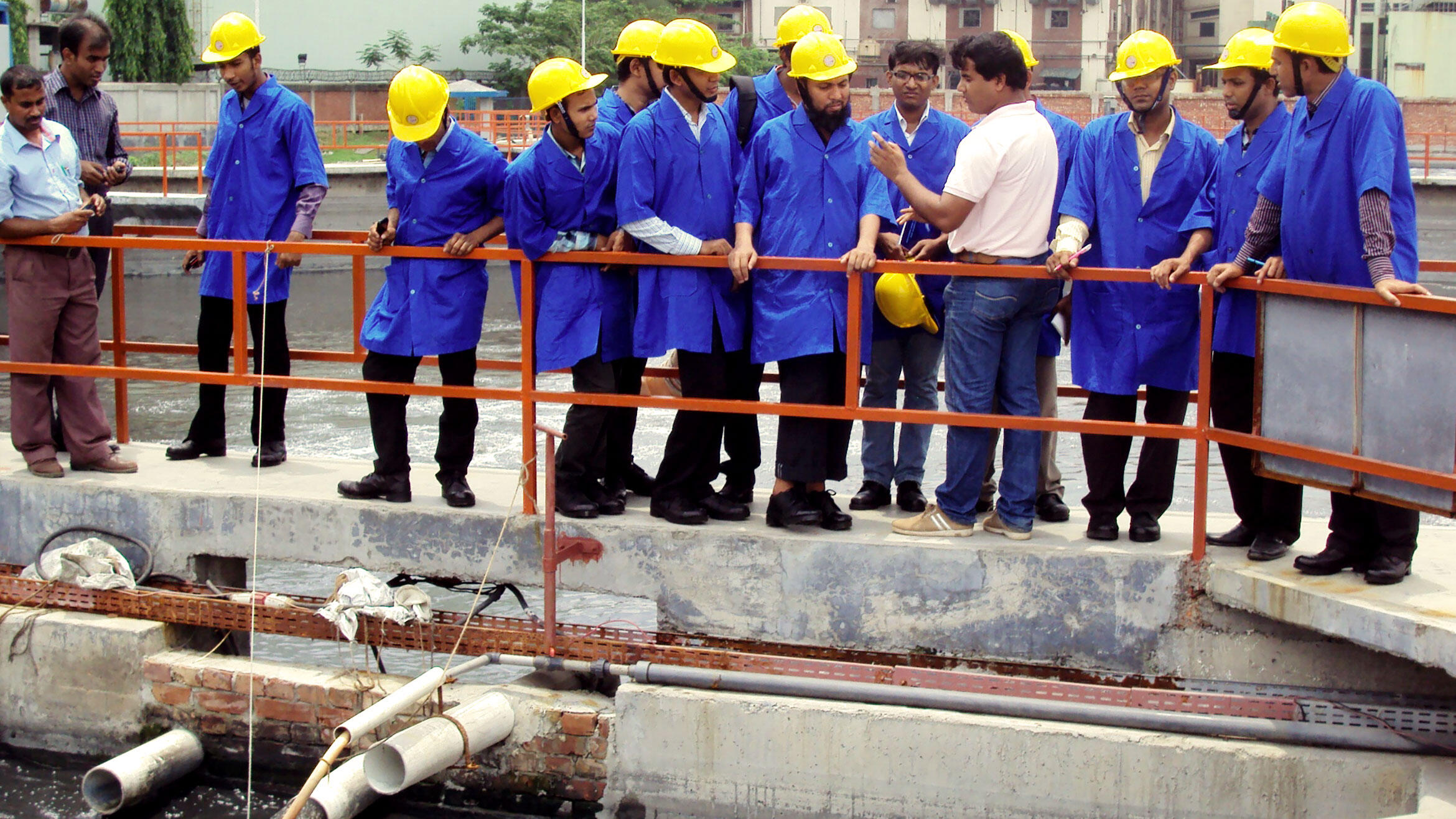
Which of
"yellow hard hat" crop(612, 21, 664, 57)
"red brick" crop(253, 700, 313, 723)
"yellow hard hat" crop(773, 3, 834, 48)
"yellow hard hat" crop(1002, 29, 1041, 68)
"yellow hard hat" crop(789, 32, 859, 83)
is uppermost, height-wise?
"yellow hard hat" crop(773, 3, 834, 48)

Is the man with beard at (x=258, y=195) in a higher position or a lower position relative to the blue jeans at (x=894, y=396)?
higher

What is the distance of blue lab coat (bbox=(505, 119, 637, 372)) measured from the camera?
5.46 meters

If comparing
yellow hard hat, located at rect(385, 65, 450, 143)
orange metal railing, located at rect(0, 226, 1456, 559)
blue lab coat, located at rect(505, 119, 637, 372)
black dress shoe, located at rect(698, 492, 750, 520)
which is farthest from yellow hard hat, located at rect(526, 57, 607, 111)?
black dress shoe, located at rect(698, 492, 750, 520)

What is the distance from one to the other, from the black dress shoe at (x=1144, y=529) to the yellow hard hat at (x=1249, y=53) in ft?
5.46

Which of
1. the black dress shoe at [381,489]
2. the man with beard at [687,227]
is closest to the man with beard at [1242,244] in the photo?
the man with beard at [687,227]

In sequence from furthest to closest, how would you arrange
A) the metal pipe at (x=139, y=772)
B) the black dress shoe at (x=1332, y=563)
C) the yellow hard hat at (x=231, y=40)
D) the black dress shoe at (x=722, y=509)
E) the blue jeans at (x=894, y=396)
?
the yellow hard hat at (x=231, y=40) → the blue jeans at (x=894, y=396) → the black dress shoe at (x=722, y=509) → the metal pipe at (x=139, y=772) → the black dress shoe at (x=1332, y=563)

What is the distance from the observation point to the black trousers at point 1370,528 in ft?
15.4

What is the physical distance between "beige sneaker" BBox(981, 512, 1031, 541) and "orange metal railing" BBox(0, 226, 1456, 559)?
17.4 inches

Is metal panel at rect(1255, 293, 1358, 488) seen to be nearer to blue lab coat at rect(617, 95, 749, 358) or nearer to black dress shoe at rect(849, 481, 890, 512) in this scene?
black dress shoe at rect(849, 481, 890, 512)

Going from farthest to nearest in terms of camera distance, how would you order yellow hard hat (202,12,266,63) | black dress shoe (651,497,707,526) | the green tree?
the green tree < yellow hard hat (202,12,266,63) < black dress shoe (651,497,707,526)

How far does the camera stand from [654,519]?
5668 mm

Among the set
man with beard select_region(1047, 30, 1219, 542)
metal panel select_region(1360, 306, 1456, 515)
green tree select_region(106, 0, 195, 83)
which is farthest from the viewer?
green tree select_region(106, 0, 195, 83)

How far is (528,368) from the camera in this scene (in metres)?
5.55

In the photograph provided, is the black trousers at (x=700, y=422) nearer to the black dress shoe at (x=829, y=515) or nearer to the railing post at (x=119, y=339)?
the black dress shoe at (x=829, y=515)
